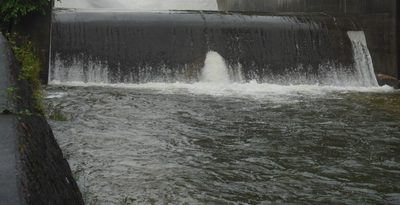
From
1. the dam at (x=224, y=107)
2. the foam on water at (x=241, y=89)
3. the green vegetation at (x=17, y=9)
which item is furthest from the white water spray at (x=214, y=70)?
the green vegetation at (x=17, y=9)

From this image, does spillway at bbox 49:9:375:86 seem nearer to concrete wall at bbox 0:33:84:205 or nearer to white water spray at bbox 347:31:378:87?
white water spray at bbox 347:31:378:87

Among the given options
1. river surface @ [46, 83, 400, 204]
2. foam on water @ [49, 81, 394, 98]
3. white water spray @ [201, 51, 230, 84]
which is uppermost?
white water spray @ [201, 51, 230, 84]

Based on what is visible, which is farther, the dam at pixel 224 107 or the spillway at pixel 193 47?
the spillway at pixel 193 47

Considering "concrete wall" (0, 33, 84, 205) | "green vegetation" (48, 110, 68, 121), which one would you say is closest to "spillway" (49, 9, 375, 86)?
"green vegetation" (48, 110, 68, 121)

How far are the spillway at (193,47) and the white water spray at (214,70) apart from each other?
0.12 metres

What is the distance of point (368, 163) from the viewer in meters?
6.20

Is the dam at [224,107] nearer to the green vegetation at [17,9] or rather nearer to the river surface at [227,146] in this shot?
the river surface at [227,146]

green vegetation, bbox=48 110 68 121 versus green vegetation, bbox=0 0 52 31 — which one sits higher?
green vegetation, bbox=0 0 52 31

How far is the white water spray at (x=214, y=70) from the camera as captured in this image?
13.0 meters

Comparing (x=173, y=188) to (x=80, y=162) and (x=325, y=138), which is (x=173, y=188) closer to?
(x=80, y=162)

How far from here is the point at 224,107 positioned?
9.75 meters

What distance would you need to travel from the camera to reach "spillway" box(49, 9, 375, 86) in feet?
42.2

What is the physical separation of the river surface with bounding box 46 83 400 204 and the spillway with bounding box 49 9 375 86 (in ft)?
5.07

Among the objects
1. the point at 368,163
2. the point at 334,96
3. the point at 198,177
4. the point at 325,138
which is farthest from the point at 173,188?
the point at 334,96
